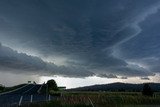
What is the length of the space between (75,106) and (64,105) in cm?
152

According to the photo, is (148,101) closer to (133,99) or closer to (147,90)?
(133,99)

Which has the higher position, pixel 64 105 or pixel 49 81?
pixel 49 81

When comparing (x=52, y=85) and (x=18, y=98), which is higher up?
(x=52, y=85)

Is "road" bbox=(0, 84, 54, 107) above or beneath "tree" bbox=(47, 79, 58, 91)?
beneath

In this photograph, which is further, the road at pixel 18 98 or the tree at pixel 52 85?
the tree at pixel 52 85

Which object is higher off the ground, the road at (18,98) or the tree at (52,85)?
the tree at (52,85)

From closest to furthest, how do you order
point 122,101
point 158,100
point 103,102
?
point 103,102
point 122,101
point 158,100

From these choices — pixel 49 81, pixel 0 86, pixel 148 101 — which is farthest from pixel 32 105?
pixel 49 81

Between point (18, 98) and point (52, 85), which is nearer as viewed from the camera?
point (18, 98)

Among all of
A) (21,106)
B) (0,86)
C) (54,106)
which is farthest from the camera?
(0,86)

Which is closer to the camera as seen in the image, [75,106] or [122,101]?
[75,106]

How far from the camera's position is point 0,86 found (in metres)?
136

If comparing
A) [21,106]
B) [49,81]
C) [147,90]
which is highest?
[49,81]

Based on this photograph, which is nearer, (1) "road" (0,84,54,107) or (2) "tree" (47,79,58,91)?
(1) "road" (0,84,54,107)
